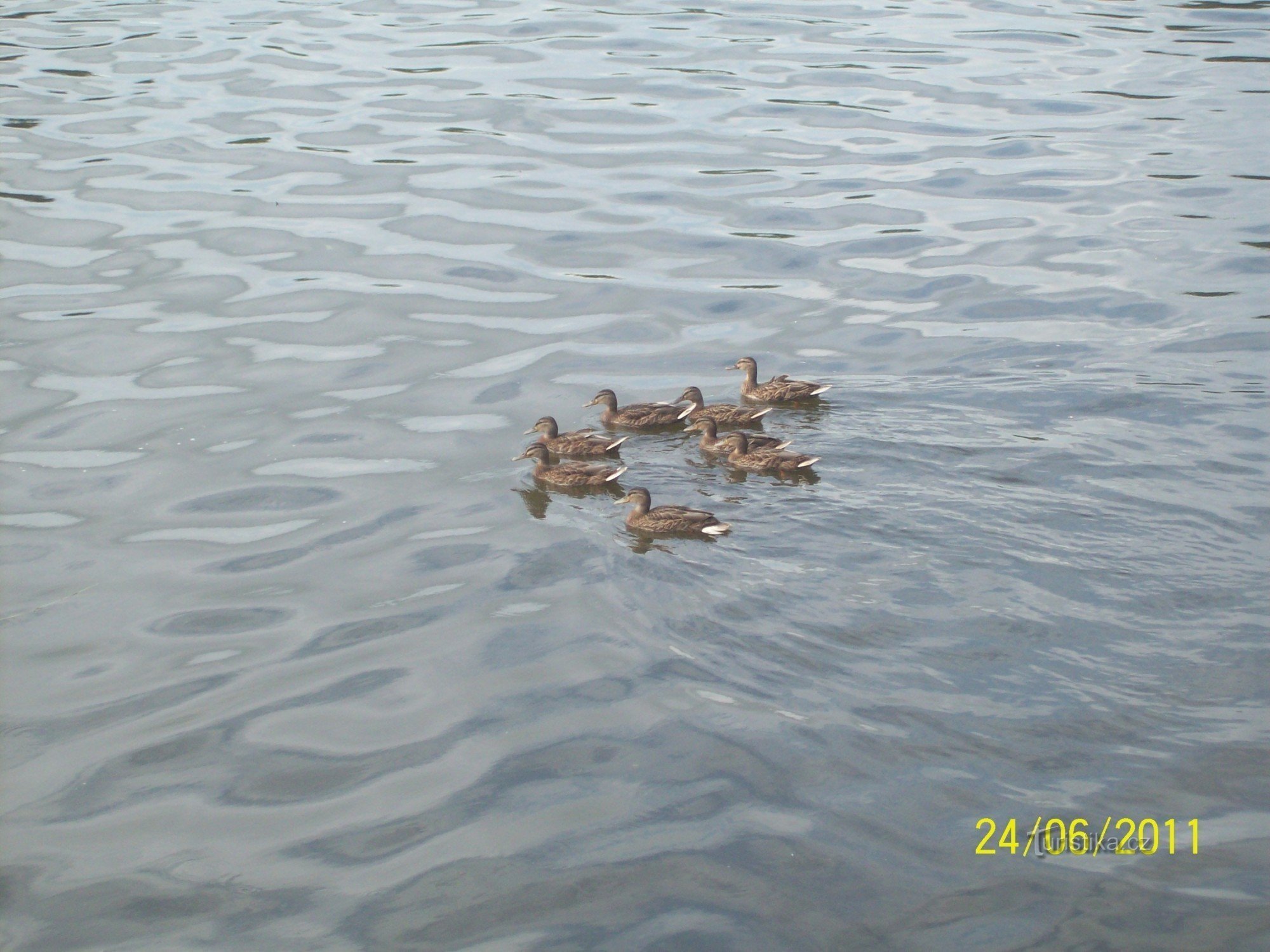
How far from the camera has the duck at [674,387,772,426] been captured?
1165 cm

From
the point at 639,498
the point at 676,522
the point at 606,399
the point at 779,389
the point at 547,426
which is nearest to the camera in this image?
the point at 676,522

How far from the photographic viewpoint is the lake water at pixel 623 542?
21.0ft

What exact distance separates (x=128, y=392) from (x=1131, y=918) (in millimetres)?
9355

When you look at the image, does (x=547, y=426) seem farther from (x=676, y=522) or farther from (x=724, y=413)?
(x=676, y=522)

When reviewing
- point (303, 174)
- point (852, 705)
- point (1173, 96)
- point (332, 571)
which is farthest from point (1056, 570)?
point (1173, 96)

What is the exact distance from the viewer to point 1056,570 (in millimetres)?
8797

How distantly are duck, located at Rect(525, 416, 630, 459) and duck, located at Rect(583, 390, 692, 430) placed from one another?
26 cm

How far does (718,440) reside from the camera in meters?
11.4

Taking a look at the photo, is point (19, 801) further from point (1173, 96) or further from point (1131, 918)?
point (1173, 96)

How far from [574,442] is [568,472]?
0.55m

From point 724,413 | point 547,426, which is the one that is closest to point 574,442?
point 547,426

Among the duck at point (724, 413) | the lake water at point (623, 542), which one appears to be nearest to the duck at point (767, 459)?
the lake water at point (623, 542)

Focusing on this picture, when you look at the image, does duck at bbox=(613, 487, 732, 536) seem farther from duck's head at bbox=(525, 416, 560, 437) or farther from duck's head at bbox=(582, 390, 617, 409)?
duck's head at bbox=(582, 390, 617, 409)

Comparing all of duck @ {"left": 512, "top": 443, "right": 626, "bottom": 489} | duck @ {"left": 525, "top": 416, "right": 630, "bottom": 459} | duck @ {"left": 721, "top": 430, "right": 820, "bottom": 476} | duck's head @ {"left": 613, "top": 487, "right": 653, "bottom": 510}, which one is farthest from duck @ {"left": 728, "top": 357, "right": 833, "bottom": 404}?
duck's head @ {"left": 613, "top": 487, "right": 653, "bottom": 510}
